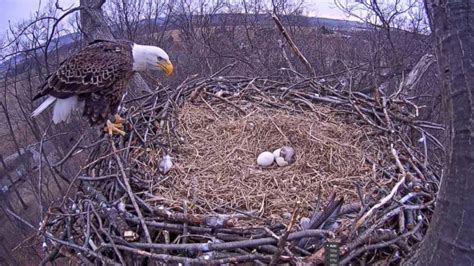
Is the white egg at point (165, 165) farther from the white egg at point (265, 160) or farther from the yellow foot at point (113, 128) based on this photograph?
the white egg at point (265, 160)

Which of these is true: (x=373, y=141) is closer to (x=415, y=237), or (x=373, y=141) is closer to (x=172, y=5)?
(x=415, y=237)

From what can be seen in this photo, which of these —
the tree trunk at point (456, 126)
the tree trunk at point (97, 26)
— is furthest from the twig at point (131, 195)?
the tree trunk at point (97, 26)

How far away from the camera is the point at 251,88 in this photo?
3496mm

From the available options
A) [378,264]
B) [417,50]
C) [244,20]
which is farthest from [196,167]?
[244,20]

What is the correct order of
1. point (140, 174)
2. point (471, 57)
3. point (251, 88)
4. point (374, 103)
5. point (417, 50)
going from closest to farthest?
point (471, 57) → point (140, 174) → point (374, 103) → point (251, 88) → point (417, 50)

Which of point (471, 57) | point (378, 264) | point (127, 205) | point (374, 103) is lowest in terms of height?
point (378, 264)

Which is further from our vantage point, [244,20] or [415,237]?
[244,20]

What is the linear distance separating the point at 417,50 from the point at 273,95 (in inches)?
129

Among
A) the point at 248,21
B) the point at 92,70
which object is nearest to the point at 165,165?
the point at 92,70

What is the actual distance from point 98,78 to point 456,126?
89.8 inches

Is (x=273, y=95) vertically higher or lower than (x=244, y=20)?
lower

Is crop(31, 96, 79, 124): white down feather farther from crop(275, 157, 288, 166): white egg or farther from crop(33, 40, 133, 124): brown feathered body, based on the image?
crop(275, 157, 288, 166): white egg

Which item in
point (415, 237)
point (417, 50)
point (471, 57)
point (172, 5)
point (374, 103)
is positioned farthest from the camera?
point (172, 5)

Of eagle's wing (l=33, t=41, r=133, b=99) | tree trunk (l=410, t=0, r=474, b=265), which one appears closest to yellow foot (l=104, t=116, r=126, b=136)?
eagle's wing (l=33, t=41, r=133, b=99)
